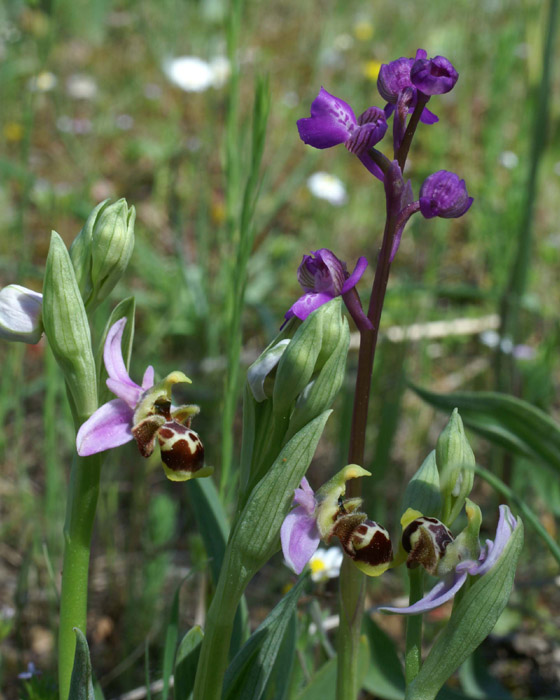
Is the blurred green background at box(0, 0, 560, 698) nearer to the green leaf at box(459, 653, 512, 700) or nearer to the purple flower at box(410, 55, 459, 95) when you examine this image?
the green leaf at box(459, 653, 512, 700)

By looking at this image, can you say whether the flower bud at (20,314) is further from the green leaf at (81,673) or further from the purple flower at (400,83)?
the purple flower at (400,83)

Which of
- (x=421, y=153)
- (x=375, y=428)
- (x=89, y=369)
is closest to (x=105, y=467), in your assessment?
(x=375, y=428)

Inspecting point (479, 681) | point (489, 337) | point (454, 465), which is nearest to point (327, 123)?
point (454, 465)

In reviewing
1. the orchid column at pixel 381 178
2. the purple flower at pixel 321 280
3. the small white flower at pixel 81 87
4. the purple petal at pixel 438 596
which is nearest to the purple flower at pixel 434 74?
the orchid column at pixel 381 178

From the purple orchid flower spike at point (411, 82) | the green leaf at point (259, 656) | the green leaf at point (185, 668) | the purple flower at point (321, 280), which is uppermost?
the purple orchid flower spike at point (411, 82)

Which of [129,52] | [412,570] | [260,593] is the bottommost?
[260,593]

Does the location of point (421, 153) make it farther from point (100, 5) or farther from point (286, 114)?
point (100, 5)

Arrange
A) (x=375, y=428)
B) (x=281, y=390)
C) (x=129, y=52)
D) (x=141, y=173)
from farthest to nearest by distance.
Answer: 1. (x=129, y=52)
2. (x=141, y=173)
3. (x=375, y=428)
4. (x=281, y=390)
